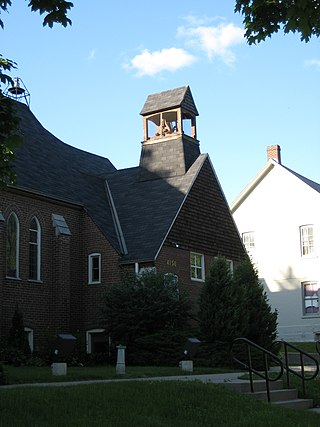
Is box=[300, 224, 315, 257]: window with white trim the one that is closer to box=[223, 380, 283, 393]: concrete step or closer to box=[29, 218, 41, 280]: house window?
box=[29, 218, 41, 280]: house window

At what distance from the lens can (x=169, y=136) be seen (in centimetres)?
3262

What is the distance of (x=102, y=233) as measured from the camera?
93.9ft

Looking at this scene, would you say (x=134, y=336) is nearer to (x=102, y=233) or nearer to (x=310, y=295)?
(x=102, y=233)

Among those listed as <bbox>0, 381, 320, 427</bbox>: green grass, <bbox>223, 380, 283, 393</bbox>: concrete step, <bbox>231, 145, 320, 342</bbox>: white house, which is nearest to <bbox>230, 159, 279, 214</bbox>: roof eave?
<bbox>231, 145, 320, 342</bbox>: white house

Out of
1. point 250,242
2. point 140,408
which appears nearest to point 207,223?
point 250,242

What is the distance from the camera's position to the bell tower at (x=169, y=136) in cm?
3203

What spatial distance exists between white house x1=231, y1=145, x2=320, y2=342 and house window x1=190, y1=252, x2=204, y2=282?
983 cm

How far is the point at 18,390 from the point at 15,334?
13.2m

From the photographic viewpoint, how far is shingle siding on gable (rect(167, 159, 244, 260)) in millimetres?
29844

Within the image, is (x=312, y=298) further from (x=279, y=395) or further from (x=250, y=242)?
(x=279, y=395)

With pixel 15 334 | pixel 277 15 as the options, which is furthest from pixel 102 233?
pixel 277 15

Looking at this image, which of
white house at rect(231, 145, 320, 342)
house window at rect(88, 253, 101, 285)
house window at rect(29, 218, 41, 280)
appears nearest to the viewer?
house window at rect(29, 218, 41, 280)

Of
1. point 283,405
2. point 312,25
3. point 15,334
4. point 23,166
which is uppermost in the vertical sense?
point 23,166

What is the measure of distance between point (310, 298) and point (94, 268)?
15022 mm
